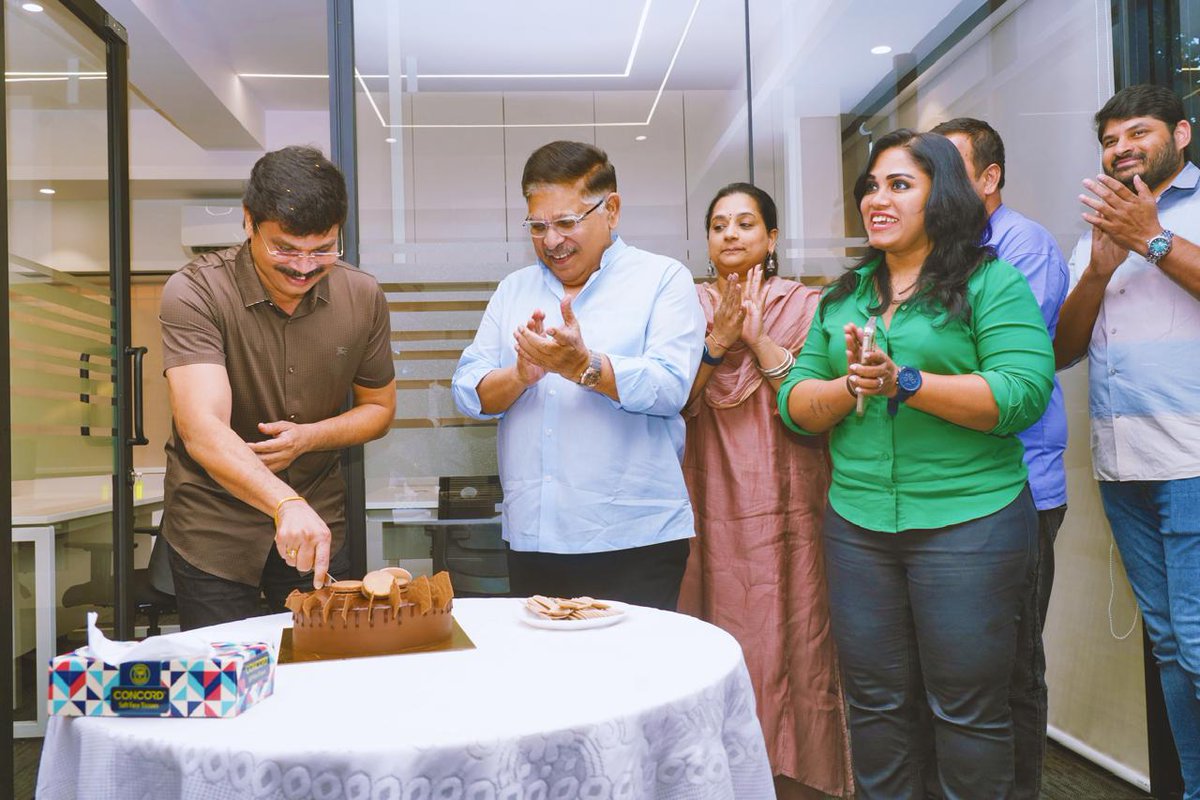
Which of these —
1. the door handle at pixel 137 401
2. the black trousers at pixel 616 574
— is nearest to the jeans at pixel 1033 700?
the black trousers at pixel 616 574

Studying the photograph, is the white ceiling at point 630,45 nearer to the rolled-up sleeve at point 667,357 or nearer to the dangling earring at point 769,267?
the dangling earring at point 769,267

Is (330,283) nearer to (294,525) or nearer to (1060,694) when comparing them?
(294,525)

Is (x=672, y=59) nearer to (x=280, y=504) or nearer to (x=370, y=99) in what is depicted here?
(x=370, y=99)

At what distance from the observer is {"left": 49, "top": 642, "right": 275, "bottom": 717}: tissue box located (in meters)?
0.99

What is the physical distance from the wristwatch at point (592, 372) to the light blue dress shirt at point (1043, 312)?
0.95 meters

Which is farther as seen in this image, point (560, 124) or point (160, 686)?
point (560, 124)

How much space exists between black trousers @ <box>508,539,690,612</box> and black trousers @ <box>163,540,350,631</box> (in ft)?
1.58

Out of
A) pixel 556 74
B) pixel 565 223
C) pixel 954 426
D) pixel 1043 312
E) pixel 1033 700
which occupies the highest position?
pixel 556 74

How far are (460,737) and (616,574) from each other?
988 mm

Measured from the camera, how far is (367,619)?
123 cm

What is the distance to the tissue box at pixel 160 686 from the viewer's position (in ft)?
3.24

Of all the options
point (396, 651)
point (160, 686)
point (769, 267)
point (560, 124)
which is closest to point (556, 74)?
point (560, 124)

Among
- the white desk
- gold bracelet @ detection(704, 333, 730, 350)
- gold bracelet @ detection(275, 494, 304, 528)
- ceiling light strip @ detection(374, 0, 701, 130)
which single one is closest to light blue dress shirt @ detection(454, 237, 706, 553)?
gold bracelet @ detection(704, 333, 730, 350)

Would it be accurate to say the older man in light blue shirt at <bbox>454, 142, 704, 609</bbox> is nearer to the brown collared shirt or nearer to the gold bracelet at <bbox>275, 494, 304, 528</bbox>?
the brown collared shirt
